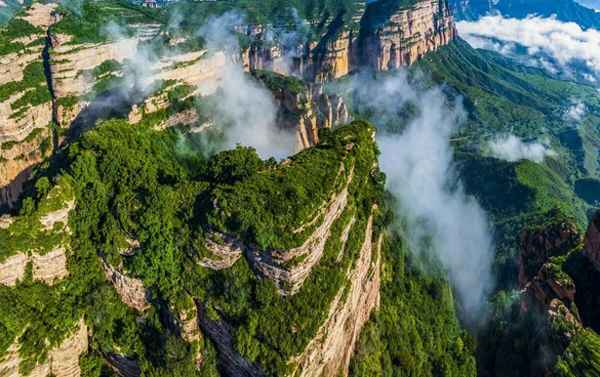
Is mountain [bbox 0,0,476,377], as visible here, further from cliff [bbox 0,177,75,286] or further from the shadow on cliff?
the shadow on cliff

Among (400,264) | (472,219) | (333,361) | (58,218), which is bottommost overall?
(472,219)

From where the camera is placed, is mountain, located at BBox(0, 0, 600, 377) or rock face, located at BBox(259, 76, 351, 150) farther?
rock face, located at BBox(259, 76, 351, 150)

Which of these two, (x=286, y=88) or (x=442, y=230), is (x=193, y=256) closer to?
(x=286, y=88)

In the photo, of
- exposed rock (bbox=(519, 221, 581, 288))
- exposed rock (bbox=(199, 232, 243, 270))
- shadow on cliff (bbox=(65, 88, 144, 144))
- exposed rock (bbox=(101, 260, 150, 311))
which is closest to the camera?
exposed rock (bbox=(199, 232, 243, 270))

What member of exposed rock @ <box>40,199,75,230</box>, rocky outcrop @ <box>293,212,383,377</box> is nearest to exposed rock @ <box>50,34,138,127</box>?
exposed rock @ <box>40,199,75,230</box>

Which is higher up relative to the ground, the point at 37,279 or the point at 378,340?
the point at 37,279

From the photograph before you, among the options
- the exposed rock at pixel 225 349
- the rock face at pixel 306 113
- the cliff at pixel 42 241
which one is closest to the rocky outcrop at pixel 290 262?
the exposed rock at pixel 225 349

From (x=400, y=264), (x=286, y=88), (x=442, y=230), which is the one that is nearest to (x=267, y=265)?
(x=400, y=264)
